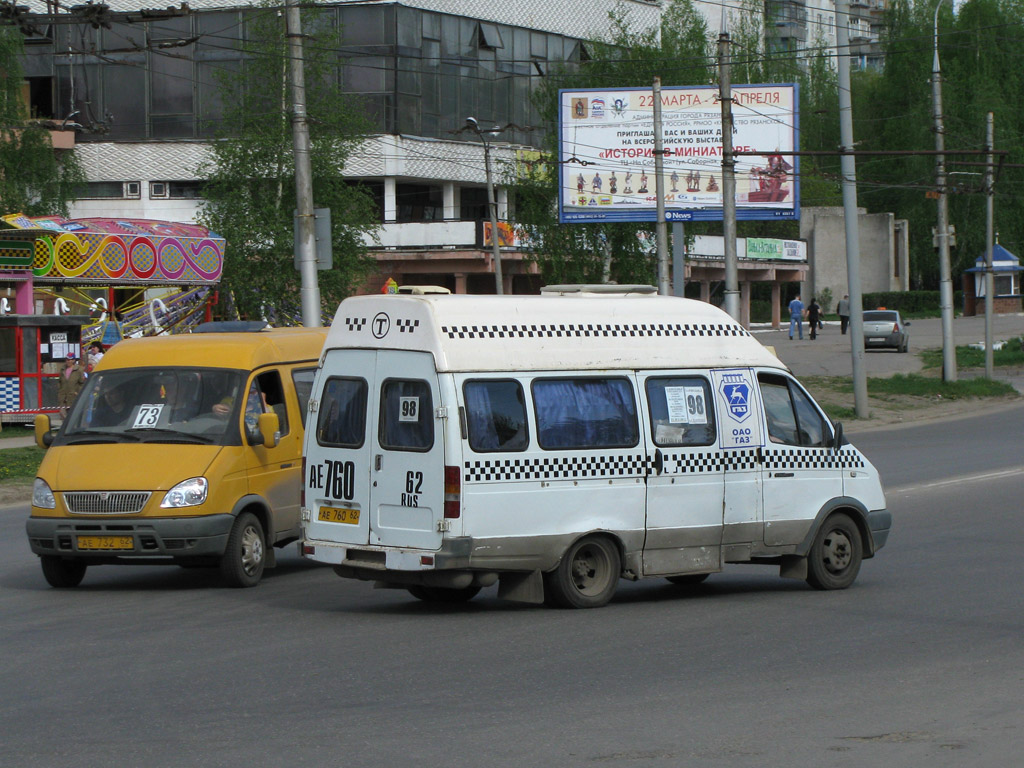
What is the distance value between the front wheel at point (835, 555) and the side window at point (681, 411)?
137 centimetres

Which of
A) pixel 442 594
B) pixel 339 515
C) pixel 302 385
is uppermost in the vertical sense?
pixel 302 385

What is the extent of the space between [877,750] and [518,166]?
4690 centimetres

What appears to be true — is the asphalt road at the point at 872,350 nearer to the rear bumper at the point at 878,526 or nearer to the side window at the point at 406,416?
the rear bumper at the point at 878,526

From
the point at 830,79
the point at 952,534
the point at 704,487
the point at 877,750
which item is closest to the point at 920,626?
the point at 704,487

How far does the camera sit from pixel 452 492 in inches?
395

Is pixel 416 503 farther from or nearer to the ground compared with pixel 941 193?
nearer to the ground

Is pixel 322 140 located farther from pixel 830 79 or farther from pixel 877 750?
pixel 830 79

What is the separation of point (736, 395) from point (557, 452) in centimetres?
174

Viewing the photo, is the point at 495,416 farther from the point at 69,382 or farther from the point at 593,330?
the point at 69,382

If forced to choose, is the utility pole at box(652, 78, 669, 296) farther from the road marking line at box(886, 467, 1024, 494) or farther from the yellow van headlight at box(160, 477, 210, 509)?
the yellow van headlight at box(160, 477, 210, 509)

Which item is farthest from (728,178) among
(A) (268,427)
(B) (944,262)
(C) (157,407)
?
(C) (157,407)

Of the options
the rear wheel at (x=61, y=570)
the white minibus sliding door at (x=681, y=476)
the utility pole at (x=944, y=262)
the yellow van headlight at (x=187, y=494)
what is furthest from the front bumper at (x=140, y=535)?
the utility pole at (x=944, y=262)

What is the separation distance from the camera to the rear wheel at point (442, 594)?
11.2m

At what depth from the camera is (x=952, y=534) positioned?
48.5ft
